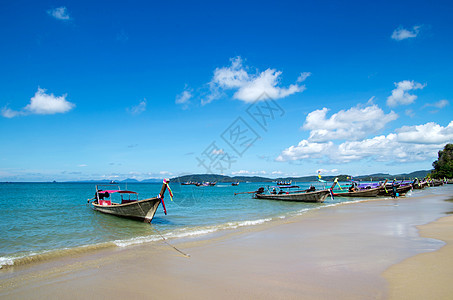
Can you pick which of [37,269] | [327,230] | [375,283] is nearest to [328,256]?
[375,283]

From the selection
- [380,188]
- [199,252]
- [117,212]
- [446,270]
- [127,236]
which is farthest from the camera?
[380,188]

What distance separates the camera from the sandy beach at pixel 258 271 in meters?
5.47

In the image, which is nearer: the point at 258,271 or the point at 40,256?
the point at 258,271

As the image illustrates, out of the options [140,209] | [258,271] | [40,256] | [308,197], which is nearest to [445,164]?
[308,197]

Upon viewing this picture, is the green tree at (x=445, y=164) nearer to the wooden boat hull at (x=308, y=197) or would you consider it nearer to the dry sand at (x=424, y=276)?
the wooden boat hull at (x=308, y=197)

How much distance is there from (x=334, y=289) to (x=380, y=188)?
4317 cm

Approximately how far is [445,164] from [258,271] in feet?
405

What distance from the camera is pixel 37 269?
8156 millimetres

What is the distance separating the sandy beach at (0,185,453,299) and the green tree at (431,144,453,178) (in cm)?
11364

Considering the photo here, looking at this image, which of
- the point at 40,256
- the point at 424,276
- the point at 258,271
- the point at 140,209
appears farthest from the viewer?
the point at 140,209

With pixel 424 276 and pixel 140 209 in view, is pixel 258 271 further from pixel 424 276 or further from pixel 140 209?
pixel 140 209

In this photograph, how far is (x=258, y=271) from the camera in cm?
688

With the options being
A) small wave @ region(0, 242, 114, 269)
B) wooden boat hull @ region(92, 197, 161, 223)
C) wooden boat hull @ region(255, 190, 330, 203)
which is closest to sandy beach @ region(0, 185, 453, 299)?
small wave @ region(0, 242, 114, 269)

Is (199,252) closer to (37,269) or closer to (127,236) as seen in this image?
(37,269)
